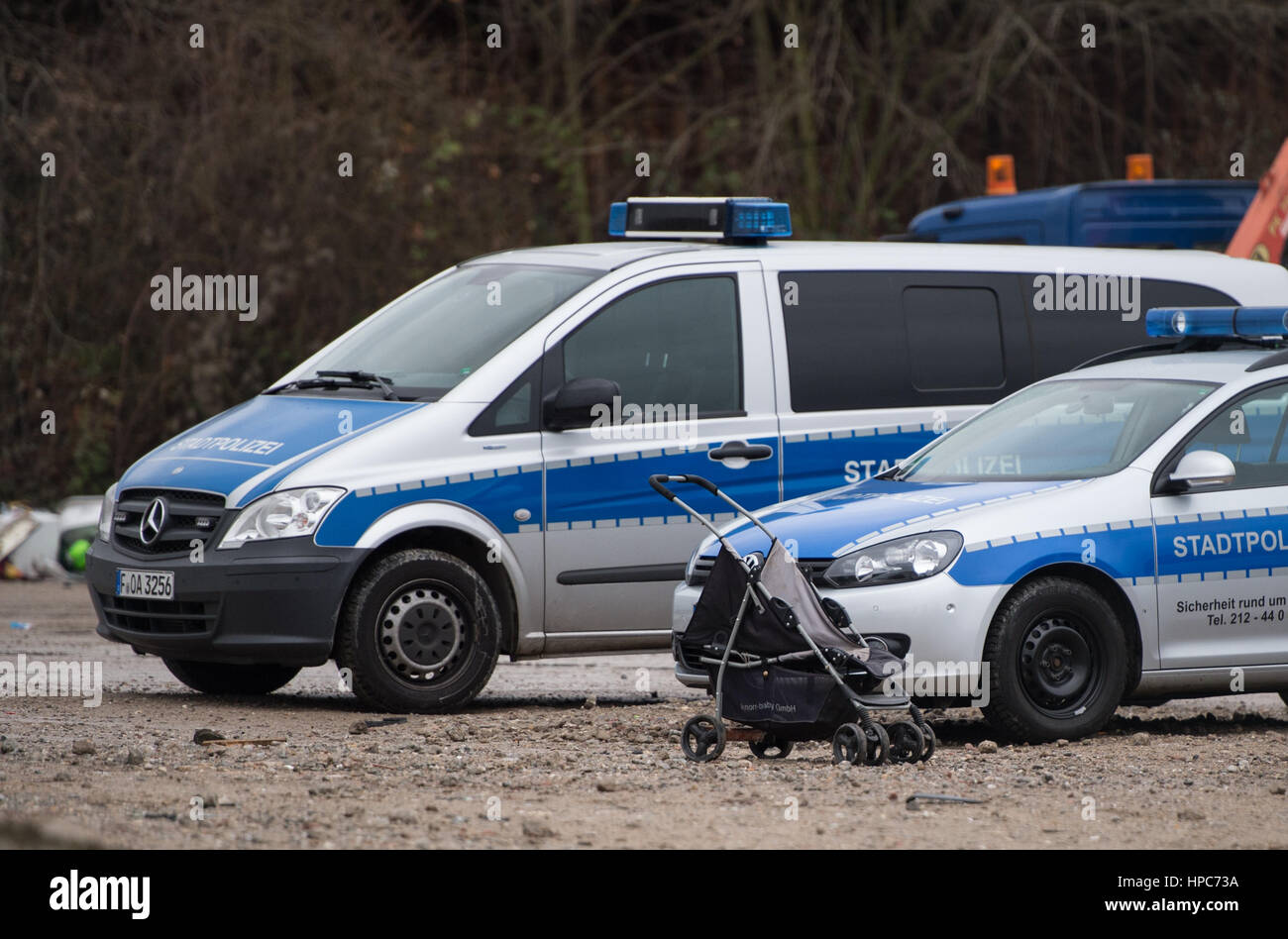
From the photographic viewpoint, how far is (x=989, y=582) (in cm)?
758

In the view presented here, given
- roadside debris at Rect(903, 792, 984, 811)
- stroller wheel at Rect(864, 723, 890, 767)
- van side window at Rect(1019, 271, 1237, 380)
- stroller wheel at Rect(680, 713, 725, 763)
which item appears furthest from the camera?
van side window at Rect(1019, 271, 1237, 380)

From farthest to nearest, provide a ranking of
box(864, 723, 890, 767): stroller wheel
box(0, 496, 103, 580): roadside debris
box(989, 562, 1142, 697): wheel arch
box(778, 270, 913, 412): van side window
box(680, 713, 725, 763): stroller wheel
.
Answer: box(0, 496, 103, 580): roadside debris
box(778, 270, 913, 412): van side window
box(989, 562, 1142, 697): wheel arch
box(680, 713, 725, 763): stroller wheel
box(864, 723, 890, 767): stroller wheel

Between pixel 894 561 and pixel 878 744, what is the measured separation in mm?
798

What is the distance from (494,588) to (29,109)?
10.3 metres

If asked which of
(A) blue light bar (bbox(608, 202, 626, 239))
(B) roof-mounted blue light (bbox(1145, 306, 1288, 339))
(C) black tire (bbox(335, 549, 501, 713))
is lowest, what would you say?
(C) black tire (bbox(335, 549, 501, 713))

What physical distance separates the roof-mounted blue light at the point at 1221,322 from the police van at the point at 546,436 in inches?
37.9

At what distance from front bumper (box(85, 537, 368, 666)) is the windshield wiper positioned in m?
0.90

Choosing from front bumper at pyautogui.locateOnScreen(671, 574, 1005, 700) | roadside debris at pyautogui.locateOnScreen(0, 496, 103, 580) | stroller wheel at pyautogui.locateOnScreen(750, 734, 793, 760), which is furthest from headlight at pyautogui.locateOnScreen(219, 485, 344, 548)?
roadside debris at pyautogui.locateOnScreen(0, 496, 103, 580)

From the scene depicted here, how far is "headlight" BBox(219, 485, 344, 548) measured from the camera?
27.3ft

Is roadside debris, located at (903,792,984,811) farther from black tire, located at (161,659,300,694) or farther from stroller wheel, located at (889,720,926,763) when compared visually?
black tire, located at (161,659,300,694)

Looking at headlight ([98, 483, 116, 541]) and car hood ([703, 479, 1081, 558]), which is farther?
headlight ([98, 483, 116, 541])

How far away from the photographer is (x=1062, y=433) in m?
8.52

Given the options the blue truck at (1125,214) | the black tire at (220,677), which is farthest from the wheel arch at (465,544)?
the blue truck at (1125,214)

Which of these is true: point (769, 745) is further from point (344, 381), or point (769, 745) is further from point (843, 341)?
point (344, 381)
